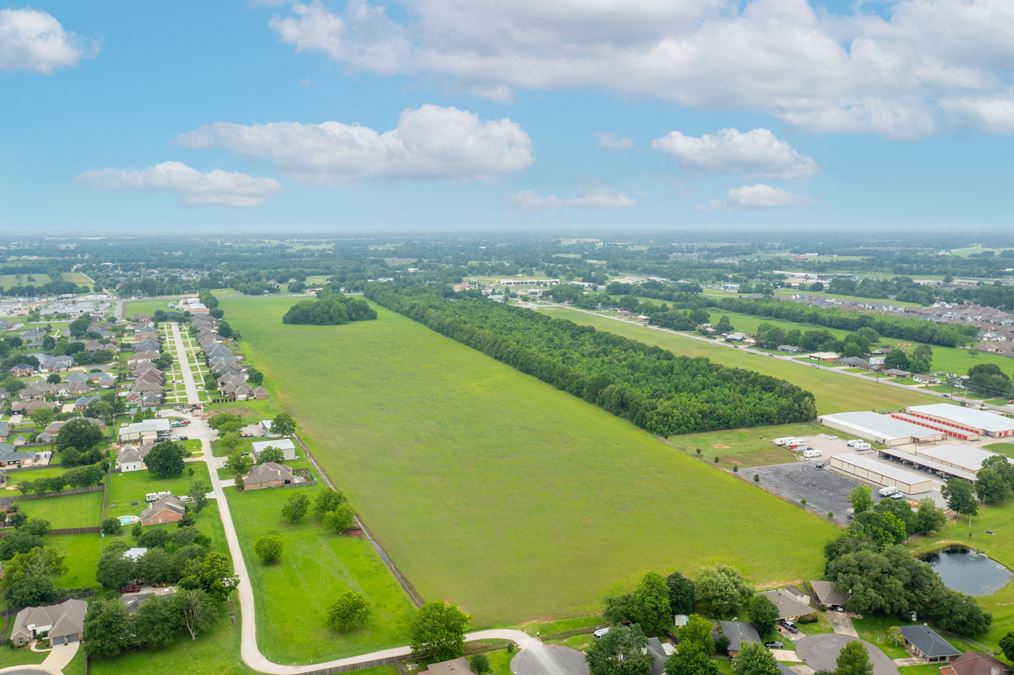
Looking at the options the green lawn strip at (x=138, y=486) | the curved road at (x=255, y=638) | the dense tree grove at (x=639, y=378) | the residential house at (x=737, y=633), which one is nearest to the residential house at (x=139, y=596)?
the curved road at (x=255, y=638)

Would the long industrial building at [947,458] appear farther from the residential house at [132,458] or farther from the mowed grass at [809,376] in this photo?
the residential house at [132,458]

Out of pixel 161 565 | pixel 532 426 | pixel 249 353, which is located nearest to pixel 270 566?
pixel 161 565

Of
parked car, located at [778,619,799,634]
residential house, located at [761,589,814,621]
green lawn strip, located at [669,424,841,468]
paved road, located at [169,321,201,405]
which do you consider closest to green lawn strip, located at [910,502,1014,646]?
residential house, located at [761,589,814,621]

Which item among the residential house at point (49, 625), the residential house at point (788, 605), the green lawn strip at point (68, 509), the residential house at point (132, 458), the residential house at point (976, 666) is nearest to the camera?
the residential house at point (976, 666)

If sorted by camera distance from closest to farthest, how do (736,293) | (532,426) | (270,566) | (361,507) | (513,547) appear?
(270,566)
(513,547)
(361,507)
(532,426)
(736,293)

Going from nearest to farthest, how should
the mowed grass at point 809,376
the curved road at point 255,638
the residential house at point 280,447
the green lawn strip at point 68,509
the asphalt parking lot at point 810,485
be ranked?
1. the curved road at point 255,638
2. the green lawn strip at point 68,509
3. the asphalt parking lot at point 810,485
4. the residential house at point 280,447
5. the mowed grass at point 809,376

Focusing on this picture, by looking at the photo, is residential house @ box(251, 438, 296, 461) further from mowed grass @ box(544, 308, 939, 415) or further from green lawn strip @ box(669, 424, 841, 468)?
mowed grass @ box(544, 308, 939, 415)

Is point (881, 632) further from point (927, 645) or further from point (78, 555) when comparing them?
point (78, 555)

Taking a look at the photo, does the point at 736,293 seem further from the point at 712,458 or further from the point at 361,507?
the point at 361,507
